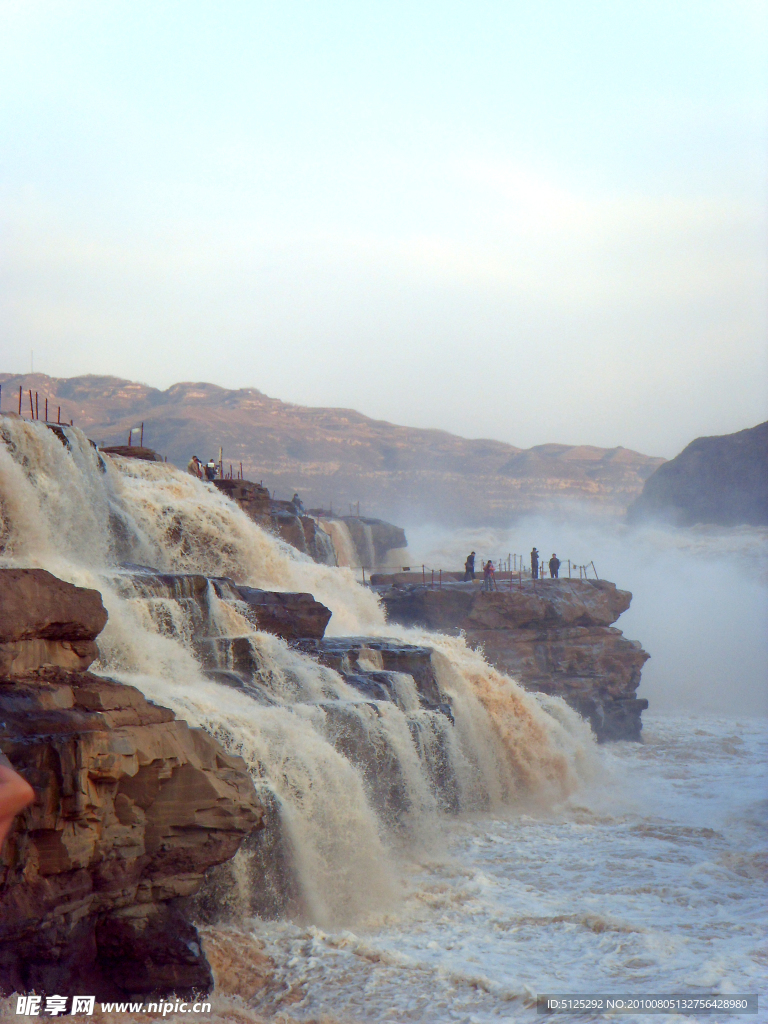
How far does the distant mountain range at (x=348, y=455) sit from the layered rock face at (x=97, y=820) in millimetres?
75883

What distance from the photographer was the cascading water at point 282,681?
1161cm

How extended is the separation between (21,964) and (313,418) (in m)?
115

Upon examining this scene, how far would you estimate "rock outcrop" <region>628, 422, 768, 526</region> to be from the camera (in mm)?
70750

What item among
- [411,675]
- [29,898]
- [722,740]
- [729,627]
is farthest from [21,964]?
[729,627]

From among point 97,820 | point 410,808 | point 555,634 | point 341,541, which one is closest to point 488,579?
point 555,634

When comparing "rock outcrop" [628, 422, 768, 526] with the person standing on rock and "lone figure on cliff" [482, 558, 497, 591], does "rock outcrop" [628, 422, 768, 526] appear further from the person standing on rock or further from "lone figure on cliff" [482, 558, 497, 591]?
the person standing on rock

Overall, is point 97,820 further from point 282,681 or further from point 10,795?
point 10,795

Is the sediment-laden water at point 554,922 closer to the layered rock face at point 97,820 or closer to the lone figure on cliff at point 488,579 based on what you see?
the layered rock face at point 97,820

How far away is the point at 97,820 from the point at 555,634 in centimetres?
2189

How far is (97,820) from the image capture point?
7.94m

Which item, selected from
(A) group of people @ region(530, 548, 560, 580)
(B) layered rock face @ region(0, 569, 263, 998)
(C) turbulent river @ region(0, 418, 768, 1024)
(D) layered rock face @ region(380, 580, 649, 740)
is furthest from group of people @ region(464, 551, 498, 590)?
(B) layered rock face @ region(0, 569, 263, 998)

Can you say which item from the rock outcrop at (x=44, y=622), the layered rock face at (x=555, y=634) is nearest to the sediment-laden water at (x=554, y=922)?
the rock outcrop at (x=44, y=622)

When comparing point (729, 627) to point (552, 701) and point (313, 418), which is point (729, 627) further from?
point (313, 418)

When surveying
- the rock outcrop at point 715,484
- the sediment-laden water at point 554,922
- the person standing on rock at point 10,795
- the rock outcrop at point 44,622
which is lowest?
the sediment-laden water at point 554,922
